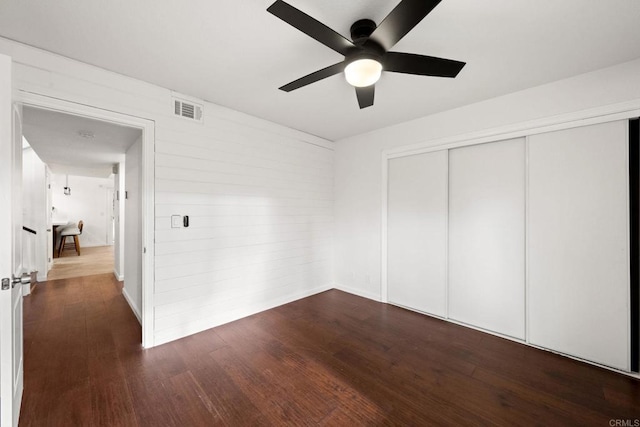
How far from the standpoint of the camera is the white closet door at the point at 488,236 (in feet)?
9.21

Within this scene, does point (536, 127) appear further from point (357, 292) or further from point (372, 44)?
point (357, 292)

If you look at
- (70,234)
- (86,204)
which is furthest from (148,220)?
(86,204)

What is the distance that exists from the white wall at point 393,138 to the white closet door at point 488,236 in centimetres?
34

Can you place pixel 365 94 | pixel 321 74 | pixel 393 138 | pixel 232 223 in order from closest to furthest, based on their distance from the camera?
pixel 321 74 → pixel 365 94 → pixel 232 223 → pixel 393 138

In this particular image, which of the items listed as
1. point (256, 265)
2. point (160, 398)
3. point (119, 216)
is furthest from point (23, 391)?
point (119, 216)

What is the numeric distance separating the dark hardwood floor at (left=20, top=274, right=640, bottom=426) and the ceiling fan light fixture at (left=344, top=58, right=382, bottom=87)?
7.91 feet

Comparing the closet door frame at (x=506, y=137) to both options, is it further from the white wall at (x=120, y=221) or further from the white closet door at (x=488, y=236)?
the white wall at (x=120, y=221)

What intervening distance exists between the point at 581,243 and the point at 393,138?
2.45 metres

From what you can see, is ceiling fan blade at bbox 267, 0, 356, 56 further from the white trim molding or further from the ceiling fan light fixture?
the white trim molding

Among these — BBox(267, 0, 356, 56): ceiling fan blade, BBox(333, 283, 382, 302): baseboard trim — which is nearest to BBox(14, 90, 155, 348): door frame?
BBox(267, 0, 356, 56): ceiling fan blade

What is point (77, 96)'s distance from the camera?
2.23 meters

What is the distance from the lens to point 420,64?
1.77 m

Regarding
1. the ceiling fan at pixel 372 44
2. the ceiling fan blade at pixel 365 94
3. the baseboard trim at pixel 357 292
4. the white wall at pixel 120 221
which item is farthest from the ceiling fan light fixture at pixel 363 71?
the white wall at pixel 120 221

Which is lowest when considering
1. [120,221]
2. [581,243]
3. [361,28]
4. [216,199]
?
[581,243]
